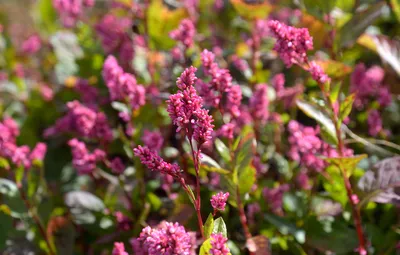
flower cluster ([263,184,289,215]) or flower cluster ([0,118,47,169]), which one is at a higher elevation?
flower cluster ([0,118,47,169])

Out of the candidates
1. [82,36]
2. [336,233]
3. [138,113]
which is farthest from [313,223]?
[82,36]

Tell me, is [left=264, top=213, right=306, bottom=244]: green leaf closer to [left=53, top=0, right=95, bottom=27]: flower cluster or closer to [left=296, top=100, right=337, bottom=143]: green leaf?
→ [left=296, top=100, right=337, bottom=143]: green leaf

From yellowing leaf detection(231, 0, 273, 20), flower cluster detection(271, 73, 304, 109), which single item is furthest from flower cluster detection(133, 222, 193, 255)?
yellowing leaf detection(231, 0, 273, 20)

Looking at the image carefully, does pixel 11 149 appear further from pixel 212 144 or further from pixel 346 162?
pixel 346 162

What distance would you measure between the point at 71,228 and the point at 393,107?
0.82 meters

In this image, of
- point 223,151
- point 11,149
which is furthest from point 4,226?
point 223,151

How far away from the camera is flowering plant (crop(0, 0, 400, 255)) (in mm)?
854

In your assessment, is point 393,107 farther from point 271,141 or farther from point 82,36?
point 82,36

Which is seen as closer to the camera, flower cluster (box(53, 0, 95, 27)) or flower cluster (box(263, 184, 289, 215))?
flower cluster (box(263, 184, 289, 215))

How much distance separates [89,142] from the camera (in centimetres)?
142

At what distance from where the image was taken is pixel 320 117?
3.04ft

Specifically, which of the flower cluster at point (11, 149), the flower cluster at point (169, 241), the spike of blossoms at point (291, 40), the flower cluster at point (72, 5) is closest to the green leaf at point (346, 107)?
the spike of blossoms at point (291, 40)

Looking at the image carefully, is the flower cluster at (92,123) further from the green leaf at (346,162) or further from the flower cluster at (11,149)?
the green leaf at (346,162)

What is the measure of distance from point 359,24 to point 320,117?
13.4 inches
